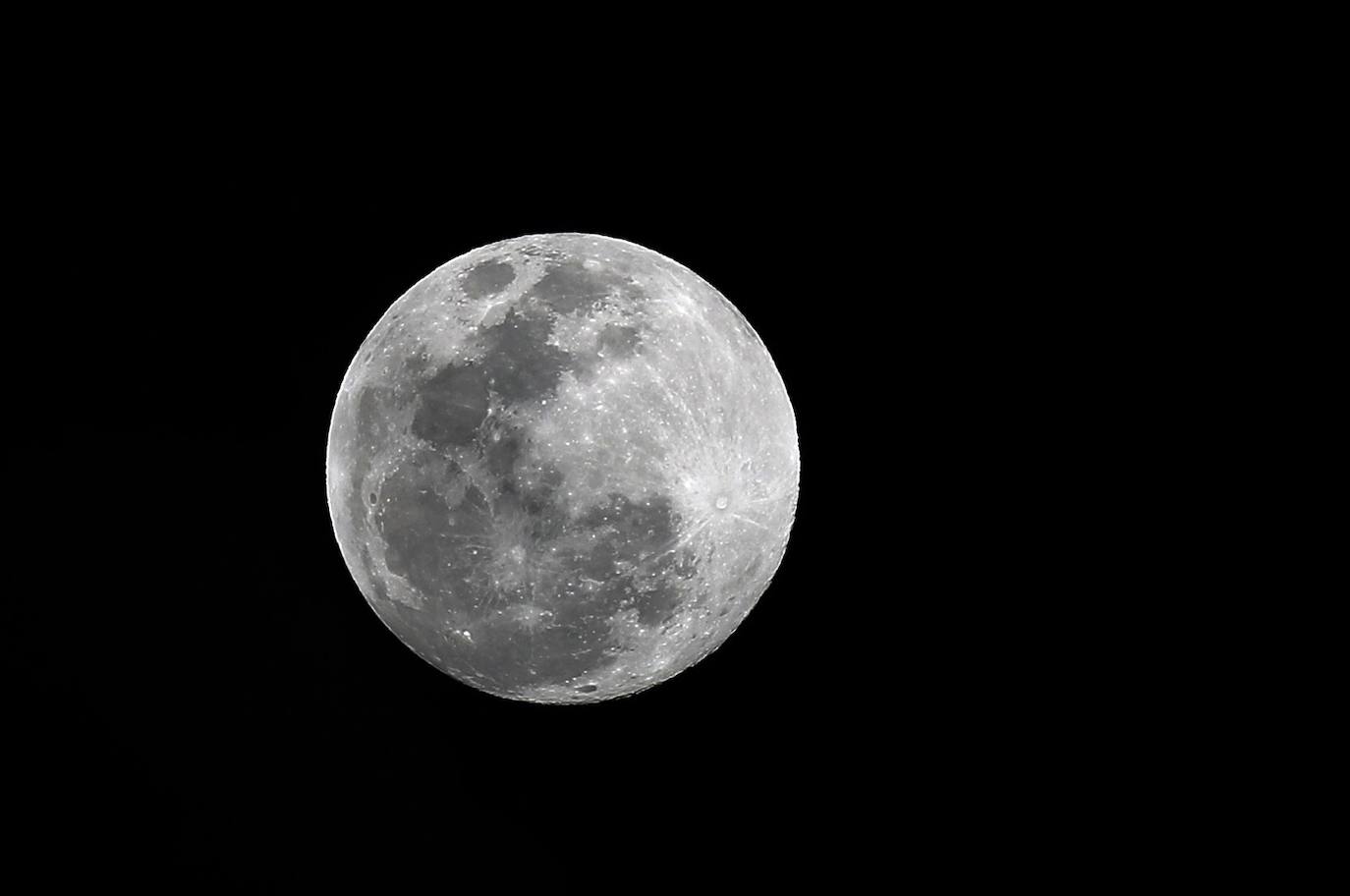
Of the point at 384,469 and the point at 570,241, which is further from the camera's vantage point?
the point at 570,241

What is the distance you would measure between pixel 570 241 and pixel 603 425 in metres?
0.99

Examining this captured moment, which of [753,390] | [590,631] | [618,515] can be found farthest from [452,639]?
[753,390]

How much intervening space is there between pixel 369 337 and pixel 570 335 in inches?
42.1

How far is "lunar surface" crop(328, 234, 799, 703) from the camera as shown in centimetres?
373

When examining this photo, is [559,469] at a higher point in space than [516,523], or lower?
higher

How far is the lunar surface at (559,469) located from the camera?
373 cm

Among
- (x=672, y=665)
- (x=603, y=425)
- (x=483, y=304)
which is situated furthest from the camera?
(x=672, y=665)

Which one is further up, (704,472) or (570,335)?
(570,335)

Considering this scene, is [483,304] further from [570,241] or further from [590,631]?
[590,631]

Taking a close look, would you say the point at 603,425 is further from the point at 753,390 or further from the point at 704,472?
the point at 753,390

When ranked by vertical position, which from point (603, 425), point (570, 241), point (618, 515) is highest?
point (570, 241)

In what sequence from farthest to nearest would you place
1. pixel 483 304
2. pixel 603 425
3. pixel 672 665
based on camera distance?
pixel 672 665, pixel 483 304, pixel 603 425

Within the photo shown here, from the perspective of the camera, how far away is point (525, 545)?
3748 millimetres

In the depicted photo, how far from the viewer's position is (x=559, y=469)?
3.70m
